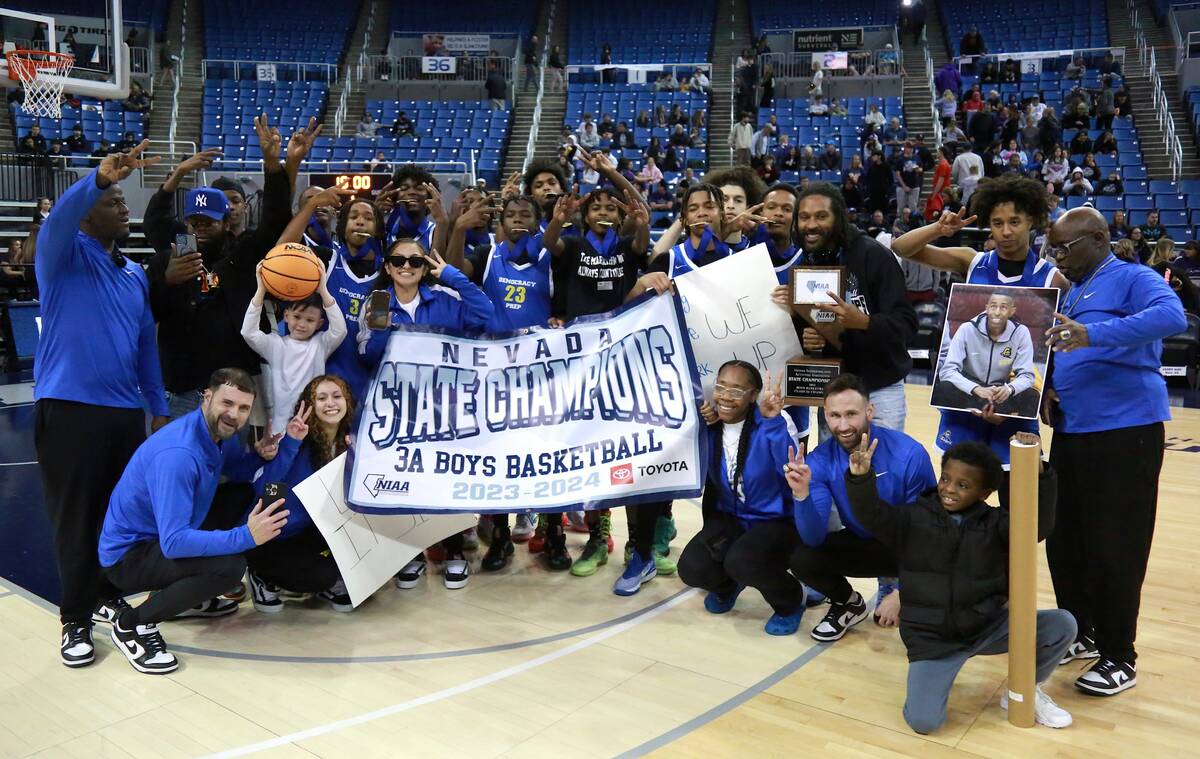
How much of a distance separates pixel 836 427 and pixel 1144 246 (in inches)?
397

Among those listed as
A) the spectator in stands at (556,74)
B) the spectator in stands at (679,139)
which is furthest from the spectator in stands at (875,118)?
the spectator in stands at (556,74)

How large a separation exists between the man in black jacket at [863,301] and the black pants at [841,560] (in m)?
0.58

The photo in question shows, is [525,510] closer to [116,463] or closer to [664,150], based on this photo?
[116,463]

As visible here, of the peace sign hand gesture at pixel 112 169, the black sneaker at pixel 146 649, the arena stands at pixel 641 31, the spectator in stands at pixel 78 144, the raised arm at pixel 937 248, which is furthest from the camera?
the arena stands at pixel 641 31

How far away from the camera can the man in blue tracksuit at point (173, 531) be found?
3838 millimetres

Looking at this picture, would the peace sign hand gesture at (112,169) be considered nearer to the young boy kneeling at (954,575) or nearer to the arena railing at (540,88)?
the young boy kneeling at (954,575)

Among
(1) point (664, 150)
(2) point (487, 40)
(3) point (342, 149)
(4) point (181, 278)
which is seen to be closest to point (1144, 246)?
(1) point (664, 150)

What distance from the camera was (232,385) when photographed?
12.8ft

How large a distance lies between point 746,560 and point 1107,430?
5.05ft

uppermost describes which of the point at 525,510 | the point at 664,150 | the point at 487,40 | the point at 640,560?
the point at 487,40

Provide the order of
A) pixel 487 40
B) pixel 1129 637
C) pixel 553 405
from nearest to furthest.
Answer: pixel 1129 637 → pixel 553 405 → pixel 487 40

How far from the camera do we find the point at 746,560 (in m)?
4.23

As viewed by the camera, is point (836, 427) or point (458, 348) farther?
point (458, 348)

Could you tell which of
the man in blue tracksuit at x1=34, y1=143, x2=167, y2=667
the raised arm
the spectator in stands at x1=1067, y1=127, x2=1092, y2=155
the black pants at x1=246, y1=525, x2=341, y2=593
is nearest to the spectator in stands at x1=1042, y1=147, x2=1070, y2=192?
the spectator in stands at x1=1067, y1=127, x2=1092, y2=155
